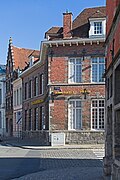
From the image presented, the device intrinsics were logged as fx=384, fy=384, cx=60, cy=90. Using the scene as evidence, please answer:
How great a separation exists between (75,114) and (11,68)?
26.5m

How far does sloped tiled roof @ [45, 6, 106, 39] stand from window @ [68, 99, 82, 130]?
18.5 ft

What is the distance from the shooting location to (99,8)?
35969 mm

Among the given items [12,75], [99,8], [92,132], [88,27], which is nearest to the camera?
[92,132]

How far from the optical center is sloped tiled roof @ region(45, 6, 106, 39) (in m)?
32.4

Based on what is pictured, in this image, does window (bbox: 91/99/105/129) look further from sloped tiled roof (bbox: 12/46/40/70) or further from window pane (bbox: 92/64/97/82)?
sloped tiled roof (bbox: 12/46/40/70)

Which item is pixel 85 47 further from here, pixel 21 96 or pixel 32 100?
pixel 21 96

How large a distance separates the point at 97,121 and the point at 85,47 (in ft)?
19.9

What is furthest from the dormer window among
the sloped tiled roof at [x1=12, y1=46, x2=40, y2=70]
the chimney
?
the sloped tiled roof at [x1=12, y1=46, x2=40, y2=70]

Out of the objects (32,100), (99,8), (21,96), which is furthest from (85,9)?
(21,96)

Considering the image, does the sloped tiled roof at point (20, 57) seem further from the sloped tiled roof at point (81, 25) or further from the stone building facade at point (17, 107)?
the sloped tiled roof at point (81, 25)

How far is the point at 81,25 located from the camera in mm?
33688

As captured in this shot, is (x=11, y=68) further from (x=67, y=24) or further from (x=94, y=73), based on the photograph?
(x=94, y=73)

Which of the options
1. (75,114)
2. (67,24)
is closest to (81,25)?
(67,24)

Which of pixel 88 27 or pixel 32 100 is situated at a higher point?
pixel 88 27
